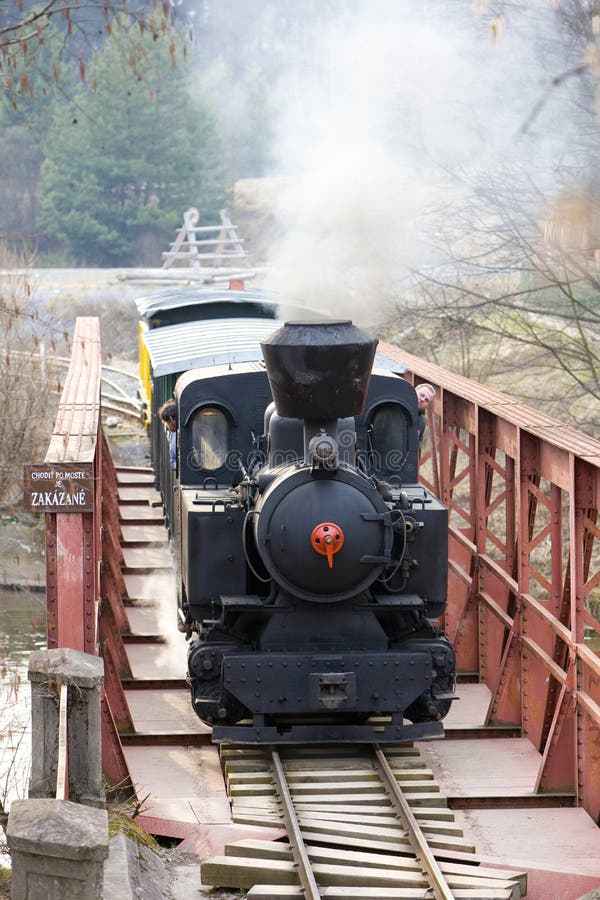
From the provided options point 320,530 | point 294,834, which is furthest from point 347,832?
point 320,530

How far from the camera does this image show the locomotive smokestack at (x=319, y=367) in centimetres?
773

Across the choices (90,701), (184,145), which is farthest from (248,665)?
(184,145)

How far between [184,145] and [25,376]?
2150cm

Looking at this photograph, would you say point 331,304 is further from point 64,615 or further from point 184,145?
point 184,145

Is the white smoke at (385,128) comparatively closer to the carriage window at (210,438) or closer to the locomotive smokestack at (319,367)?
the carriage window at (210,438)

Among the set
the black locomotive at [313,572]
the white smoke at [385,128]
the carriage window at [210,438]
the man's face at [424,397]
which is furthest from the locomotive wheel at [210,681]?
the white smoke at [385,128]

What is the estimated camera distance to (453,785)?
851cm

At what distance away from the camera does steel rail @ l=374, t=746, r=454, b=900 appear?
6531 mm

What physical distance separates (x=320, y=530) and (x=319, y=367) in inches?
42.1

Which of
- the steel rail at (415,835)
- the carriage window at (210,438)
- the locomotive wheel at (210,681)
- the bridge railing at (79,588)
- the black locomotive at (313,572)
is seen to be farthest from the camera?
the carriage window at (210,438)

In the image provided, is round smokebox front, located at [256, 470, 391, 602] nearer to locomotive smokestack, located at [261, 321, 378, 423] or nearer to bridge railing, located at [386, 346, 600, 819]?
locomotive smokestack, located at [261, 321, 378, 423]

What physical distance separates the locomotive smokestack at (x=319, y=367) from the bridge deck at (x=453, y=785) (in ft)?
8.40

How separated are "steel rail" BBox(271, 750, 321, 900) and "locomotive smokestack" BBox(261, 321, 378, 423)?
7.65 ft

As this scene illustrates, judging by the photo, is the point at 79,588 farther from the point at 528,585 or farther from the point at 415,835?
the point at 528,585
